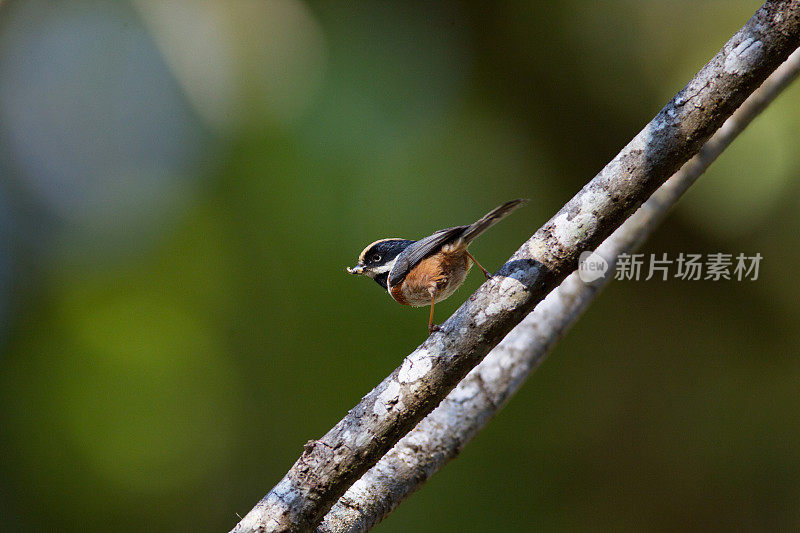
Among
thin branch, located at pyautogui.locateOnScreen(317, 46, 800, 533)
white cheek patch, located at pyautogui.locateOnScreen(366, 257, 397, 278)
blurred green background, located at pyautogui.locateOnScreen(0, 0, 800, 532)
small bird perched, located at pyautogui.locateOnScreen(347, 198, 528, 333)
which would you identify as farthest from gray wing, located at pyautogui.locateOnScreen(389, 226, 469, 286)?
blurred green background, located at pyautogui.locateOnScreen(0, 0, 800, 532)

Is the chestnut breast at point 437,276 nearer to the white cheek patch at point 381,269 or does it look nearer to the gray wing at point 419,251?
the gray wing at point 419,251

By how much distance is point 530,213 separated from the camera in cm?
615

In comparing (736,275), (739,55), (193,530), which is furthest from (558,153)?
(193,530)

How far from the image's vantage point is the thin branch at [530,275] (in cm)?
190

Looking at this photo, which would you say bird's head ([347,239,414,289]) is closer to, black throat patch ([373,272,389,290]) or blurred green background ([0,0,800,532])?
black throat patch ([373,272,389,290])

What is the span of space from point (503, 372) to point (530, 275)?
103 centimetres

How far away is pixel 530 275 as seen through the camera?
1990 mm

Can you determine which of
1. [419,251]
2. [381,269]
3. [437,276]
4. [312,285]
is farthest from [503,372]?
[312,285]

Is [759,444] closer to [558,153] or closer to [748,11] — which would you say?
[558,153]

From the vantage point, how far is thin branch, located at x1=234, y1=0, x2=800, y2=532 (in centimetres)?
190

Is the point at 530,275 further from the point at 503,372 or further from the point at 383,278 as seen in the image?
the point at 383,278

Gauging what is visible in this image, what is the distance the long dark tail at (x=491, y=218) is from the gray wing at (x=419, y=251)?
6cm

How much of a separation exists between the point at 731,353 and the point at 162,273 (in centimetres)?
587

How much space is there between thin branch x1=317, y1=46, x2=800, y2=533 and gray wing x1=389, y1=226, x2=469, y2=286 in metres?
0.61
